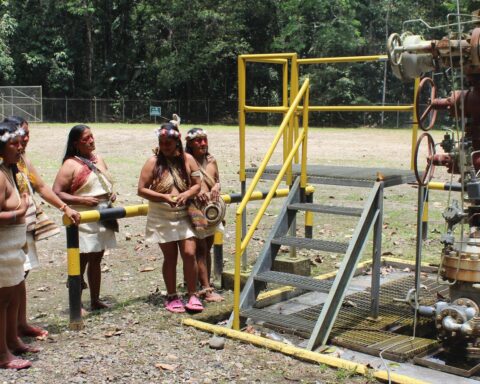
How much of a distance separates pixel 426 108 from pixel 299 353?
223 cm

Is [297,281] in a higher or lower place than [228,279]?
higher

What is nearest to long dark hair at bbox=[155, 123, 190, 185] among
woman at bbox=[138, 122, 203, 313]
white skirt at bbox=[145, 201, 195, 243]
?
woman at bbox=[138, 122, 203, 313]

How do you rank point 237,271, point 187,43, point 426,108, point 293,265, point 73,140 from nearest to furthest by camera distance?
point 426,108 → point 237,271 → point 73,140 → point 293,265 → point 187,43

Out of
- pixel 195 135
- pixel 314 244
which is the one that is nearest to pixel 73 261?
pixel 195 135

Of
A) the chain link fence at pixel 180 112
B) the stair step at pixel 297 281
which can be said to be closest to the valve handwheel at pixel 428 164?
the stair step at pixel 297 281

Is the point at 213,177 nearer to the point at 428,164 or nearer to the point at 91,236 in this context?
the point at 91,236

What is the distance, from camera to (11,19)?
44.8 m

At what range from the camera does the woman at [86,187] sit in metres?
5.84

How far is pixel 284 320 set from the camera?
5.67 meters

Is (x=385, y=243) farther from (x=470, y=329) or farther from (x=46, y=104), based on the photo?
(x=46, y=104)

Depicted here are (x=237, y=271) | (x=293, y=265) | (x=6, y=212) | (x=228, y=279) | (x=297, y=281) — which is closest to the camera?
(x=6, y=212)

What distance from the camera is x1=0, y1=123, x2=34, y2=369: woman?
4602mm

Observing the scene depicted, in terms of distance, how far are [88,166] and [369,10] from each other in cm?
4708

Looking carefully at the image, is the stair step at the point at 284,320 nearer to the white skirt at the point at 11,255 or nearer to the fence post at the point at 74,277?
the fence post at the point at 74,277
